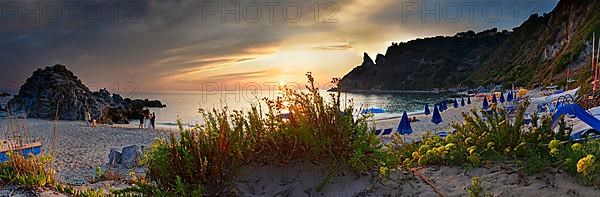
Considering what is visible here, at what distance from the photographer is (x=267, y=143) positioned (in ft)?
12.8

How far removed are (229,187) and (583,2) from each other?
7530 cm

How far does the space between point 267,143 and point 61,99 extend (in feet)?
140

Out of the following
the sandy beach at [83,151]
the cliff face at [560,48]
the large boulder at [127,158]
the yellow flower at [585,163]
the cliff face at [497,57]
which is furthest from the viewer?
the cliff face at [497,57]

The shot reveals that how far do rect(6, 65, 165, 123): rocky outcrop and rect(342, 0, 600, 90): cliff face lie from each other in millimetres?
25751

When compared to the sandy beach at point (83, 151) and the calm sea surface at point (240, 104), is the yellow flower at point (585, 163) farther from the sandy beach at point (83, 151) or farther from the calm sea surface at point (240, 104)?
the sandy beach at point (83, 151)

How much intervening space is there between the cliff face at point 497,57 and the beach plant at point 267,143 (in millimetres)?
31270

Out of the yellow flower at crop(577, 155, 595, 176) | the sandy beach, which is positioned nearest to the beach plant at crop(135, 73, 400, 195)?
the yellow flower at crop(577, 155, 595, 176)

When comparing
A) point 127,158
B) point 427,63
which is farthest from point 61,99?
point 427,63

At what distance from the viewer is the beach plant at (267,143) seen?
3.53 meters

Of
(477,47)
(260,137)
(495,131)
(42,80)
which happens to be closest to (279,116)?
(260,137)

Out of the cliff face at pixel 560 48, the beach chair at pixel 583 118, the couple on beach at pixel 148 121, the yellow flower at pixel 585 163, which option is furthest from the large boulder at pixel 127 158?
the cliff face at pixel 560 48

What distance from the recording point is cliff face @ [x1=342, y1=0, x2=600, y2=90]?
54.7 m

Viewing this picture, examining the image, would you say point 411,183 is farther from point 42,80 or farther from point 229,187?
point 42,80

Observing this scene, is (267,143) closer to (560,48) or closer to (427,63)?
(560,48)
